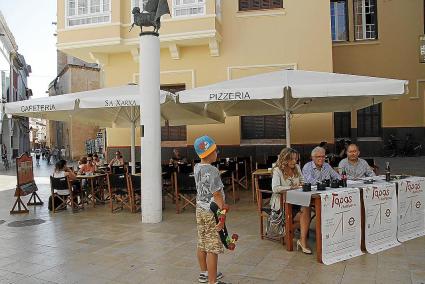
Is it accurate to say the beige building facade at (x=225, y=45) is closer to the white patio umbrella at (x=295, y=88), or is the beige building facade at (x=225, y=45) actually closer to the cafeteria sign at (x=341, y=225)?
the white patio umbrella at (x=295, y=88)

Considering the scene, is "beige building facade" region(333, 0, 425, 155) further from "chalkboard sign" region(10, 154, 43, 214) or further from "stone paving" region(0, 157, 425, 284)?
"chalkboard sign" region(10, 154, 43, 214)

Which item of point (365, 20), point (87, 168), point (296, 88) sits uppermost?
point (365, 20)

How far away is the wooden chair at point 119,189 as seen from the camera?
29.1 ft

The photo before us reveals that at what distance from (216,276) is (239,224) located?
3154 mm

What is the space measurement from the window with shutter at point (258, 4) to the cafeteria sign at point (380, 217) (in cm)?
998

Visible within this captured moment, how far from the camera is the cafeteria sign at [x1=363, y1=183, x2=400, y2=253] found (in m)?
5.48

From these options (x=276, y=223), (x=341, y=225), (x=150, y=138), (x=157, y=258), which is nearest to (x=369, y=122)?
(x=150, y=138)

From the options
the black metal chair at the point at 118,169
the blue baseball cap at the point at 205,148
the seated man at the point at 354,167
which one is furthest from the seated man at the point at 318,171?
the black metal chair at the point at 118,169

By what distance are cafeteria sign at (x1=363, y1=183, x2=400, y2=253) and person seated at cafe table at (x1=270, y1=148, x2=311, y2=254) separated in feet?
2.59

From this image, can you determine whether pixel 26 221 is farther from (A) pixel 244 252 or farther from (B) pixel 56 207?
(A) pixel 244 252

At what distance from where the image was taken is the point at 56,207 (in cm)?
964

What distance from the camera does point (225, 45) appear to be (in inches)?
568

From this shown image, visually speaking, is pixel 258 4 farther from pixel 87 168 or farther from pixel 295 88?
pixel 87 168

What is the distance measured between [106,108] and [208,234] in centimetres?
748
